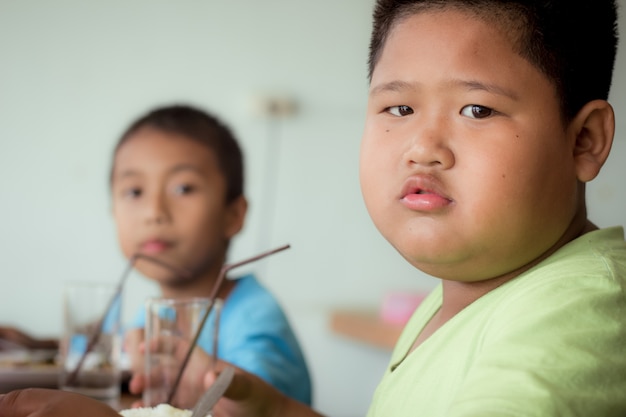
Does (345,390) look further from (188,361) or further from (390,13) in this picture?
(390,13)

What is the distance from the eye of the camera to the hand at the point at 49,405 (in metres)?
0.59

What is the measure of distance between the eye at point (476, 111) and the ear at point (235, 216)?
1.01m

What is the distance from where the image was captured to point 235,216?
1678mm

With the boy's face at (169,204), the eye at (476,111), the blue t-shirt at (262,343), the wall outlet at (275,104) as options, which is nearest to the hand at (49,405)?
the eye at (476,111)

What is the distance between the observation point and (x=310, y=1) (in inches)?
130

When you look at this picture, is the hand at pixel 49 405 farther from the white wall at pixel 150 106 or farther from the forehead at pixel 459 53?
the white wall at pixel 150 106

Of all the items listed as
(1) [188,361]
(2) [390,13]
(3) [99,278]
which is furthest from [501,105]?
(3) [99,278]

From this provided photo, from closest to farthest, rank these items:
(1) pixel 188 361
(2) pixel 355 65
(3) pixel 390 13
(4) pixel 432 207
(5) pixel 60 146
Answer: (4) pixel 432 207, (3) pixel 390 13, (1) pixel 188 361, (2) pixel 355 65, (5) pixel 60 146

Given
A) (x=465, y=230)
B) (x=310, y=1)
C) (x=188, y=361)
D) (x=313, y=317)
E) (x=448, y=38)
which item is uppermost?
(x=310, y=1)

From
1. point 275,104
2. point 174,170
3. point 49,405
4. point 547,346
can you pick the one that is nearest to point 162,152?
point 174,170

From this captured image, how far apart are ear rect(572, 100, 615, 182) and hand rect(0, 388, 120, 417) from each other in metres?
0.43

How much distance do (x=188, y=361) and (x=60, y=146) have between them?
2601mm

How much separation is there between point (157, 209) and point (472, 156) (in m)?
0.96

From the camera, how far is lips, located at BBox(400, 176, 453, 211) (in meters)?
0.67
